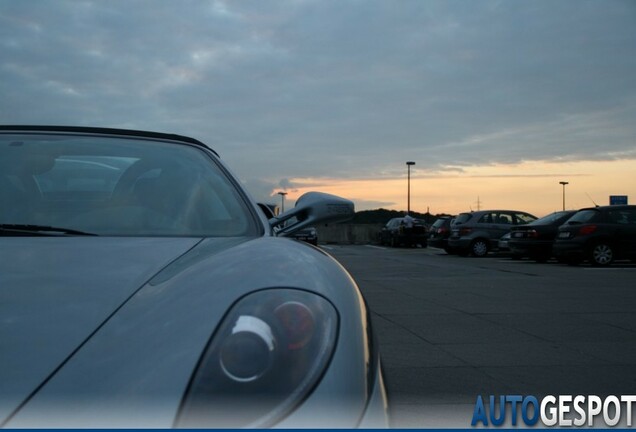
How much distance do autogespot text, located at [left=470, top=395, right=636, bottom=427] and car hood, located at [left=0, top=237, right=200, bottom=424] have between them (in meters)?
1.04

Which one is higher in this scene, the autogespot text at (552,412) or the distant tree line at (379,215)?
the distant tree line at (379,215)

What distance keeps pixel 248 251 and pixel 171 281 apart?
11.4 inches

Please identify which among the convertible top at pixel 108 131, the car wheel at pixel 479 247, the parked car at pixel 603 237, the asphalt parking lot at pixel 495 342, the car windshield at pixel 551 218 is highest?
the convertible top at pixel 108 131

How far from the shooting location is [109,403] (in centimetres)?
126

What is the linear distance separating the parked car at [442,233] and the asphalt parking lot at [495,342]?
12191mm

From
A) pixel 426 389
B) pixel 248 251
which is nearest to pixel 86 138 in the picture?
pixel 248 251

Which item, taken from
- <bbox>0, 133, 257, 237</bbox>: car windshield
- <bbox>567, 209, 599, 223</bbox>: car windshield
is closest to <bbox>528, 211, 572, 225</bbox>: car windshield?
<bbox>567, 209, 599, 223</bbox>: car windshield

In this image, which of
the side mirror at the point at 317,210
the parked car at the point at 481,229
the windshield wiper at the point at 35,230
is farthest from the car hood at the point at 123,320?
the parked car at the point at 481,229

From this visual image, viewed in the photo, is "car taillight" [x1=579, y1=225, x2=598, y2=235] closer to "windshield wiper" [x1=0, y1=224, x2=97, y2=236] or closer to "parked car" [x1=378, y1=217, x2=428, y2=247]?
"windshield wiper" [x1=0, y1=224, x2=97, y2=236]

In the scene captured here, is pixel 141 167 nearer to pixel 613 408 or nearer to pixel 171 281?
pixel 171 281

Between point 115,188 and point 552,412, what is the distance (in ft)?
6.63

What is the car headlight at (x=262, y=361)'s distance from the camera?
1257 millimetres

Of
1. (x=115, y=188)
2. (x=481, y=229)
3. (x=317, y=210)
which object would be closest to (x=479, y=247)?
(x=481, y=229)

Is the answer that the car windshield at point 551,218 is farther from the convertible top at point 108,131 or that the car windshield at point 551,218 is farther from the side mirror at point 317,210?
the convertible top at point 108,131
